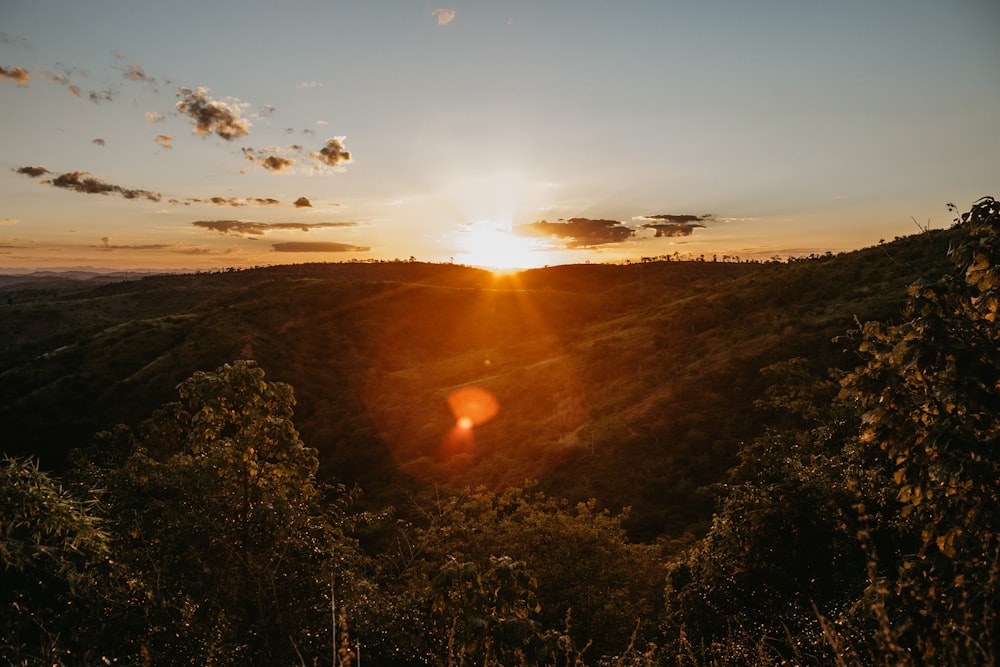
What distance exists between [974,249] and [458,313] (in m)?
72.1

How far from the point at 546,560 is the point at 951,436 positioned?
11.1 meters

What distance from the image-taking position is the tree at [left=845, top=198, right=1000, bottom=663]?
13.3ft

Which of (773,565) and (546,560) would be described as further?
(546,560)

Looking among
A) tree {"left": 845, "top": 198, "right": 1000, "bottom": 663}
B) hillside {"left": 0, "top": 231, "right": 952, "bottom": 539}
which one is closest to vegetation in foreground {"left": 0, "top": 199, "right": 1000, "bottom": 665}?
tree {"left": 845, "top": 198, "right": 1000, "bottom": 663}

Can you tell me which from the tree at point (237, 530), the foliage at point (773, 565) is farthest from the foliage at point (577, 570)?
the tree at point (237, 530)

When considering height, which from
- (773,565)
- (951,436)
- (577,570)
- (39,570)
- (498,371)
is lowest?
(498,371)

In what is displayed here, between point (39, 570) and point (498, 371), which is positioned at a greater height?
point (39, 570)

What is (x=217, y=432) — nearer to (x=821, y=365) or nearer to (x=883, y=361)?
(x=883, y=361)

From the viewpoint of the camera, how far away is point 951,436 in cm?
406

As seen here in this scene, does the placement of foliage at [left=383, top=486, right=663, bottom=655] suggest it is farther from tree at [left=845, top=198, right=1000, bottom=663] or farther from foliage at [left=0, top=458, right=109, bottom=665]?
tree at [left=845, top=198, right=1000, bottom=663]

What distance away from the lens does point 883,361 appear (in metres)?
5.00

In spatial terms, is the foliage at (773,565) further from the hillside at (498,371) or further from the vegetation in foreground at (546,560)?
the hillside at (498,371)

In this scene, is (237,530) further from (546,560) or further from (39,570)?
(546,560)

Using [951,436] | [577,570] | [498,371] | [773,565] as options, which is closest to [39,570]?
[951,436]
